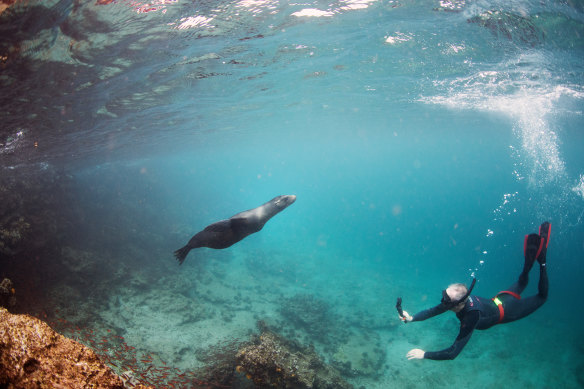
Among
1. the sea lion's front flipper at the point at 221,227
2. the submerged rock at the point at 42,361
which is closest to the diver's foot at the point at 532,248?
the sea lion's front flipper at the point at 221,227

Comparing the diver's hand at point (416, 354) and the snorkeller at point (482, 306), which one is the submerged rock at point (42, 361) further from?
the diver's hand at point (416, 354)

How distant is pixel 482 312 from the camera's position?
19.0 ft

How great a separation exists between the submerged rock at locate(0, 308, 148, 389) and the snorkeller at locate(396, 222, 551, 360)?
5.22m

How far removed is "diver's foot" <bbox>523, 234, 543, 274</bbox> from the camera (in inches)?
281

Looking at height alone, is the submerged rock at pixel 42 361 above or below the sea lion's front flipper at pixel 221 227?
above

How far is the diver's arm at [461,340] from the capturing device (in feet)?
16.9

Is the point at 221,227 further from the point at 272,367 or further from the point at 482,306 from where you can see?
the point at 482,306

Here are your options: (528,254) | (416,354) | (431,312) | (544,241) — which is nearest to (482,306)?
(431,312)

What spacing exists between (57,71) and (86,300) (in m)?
9.06

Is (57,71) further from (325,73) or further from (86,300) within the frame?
(325,73)

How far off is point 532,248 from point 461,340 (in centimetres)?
411

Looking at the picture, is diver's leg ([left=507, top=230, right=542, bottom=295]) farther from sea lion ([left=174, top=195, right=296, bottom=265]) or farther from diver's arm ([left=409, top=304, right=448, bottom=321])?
sea lion ([left=174, top=195, right=296, bottom=265])

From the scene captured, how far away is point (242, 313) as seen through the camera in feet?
45.3

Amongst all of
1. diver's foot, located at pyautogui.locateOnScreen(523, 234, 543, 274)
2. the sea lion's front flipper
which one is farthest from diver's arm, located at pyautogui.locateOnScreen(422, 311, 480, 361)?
the sea lion's front flipper
